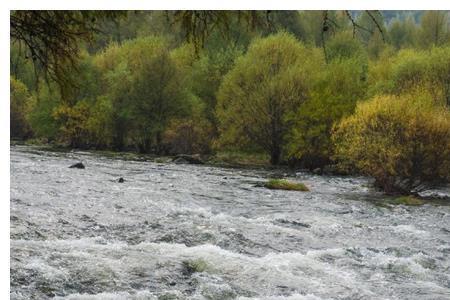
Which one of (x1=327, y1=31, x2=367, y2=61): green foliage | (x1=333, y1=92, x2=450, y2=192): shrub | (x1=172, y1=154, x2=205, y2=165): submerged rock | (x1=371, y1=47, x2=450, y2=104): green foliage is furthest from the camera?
(x1=327, y1=31, x2=367, y2=61): green foliage

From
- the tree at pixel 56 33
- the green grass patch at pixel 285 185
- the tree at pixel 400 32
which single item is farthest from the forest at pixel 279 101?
the tree at pixel 400 32

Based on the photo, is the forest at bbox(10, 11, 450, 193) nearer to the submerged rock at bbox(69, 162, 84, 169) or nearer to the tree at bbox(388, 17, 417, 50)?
the submerged rock at bbox(69, 162, 84, 169)

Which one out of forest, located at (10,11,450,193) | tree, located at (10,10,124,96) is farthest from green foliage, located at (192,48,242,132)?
tree, located at (10,10,124,96)

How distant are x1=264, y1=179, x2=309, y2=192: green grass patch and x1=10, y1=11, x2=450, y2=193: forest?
159 centimetres

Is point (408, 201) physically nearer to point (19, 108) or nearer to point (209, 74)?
point (19, 108)

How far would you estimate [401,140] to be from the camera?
13312 millimetres

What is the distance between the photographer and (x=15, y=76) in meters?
6.39

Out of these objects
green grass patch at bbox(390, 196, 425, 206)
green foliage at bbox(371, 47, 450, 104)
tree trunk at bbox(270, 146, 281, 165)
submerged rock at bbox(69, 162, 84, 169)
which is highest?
green foliage at bbox(371, 47, 450, 104)

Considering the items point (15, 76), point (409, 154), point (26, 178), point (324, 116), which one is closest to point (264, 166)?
point (324, 116)

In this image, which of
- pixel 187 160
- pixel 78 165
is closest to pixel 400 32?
pixel 187 160

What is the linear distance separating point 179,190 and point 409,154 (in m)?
5.11

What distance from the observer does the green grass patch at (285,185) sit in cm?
1234

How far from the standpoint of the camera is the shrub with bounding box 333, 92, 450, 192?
12555mm

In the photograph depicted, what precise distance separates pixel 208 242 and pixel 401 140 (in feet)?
23.4
